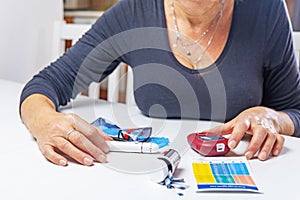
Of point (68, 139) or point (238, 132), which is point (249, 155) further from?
point (68, 139)

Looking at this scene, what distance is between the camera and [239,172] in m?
0.56

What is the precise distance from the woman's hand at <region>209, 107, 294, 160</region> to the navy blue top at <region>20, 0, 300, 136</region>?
0.47 ft

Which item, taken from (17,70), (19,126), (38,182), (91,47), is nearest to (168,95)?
(91,47)

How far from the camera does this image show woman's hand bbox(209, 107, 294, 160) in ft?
2.09

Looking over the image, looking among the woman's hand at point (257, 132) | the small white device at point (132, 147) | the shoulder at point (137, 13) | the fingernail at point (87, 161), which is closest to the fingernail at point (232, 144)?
the woman's hand at point (257, 132)

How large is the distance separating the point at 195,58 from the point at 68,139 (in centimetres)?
41

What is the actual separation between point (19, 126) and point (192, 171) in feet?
1.27

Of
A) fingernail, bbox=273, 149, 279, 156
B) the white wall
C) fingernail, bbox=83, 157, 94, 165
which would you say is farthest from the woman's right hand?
the white wall

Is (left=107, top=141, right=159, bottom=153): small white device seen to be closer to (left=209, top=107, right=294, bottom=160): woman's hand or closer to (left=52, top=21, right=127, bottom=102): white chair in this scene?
(left=209, top=107, right=294, bottom=160): woman's hand

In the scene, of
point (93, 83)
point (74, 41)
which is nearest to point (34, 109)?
point (93, 83)

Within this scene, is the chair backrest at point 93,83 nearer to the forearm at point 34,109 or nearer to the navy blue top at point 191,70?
the navy blue top at point 191,70

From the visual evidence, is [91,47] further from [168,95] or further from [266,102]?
[266,102]

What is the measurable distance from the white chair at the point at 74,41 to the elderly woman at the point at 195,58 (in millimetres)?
356

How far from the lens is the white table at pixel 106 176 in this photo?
483 mm
